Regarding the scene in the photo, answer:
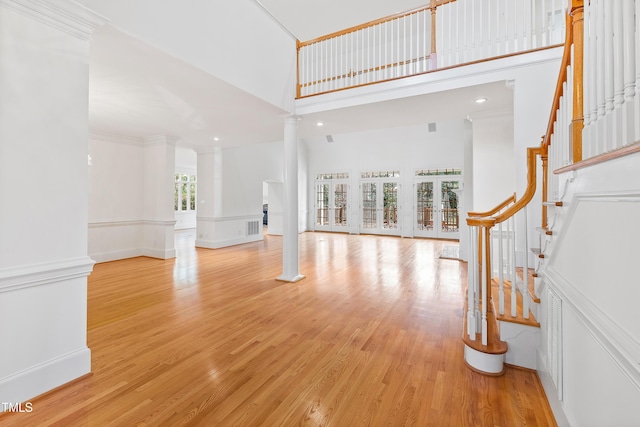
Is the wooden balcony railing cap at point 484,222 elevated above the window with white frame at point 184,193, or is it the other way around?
the window with white frame at point 184,193

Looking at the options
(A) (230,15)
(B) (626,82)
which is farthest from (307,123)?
(B) (626,82)

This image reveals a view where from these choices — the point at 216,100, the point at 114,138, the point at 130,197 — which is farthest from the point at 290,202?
the point at 114,138

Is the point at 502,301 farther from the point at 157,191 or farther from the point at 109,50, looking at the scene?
the point at 157,191

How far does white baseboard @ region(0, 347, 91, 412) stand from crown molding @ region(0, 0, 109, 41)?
2.28 m

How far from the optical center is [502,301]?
227 centimetres

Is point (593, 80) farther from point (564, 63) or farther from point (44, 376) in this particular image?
point (44, 376)

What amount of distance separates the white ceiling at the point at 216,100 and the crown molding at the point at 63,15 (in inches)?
9.9

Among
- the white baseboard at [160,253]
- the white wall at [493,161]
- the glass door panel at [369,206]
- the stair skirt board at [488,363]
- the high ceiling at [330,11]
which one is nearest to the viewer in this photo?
the stair skirt board at [488,363]

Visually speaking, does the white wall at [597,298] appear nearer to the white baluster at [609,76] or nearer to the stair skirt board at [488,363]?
the white baluster at [609,76]

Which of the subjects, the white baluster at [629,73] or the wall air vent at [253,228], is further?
the wall air vent at [253,228]

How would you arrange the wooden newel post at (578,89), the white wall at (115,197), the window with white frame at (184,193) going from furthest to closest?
the window with white frame at (184,193) → the white wall at (115,197) → the wooden newel post at (578,89)

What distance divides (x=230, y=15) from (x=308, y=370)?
156 inches

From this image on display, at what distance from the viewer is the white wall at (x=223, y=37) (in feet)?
8.29

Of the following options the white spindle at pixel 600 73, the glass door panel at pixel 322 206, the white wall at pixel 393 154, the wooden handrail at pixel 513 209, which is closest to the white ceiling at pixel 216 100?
the wooden handrail at pixel 513 209
